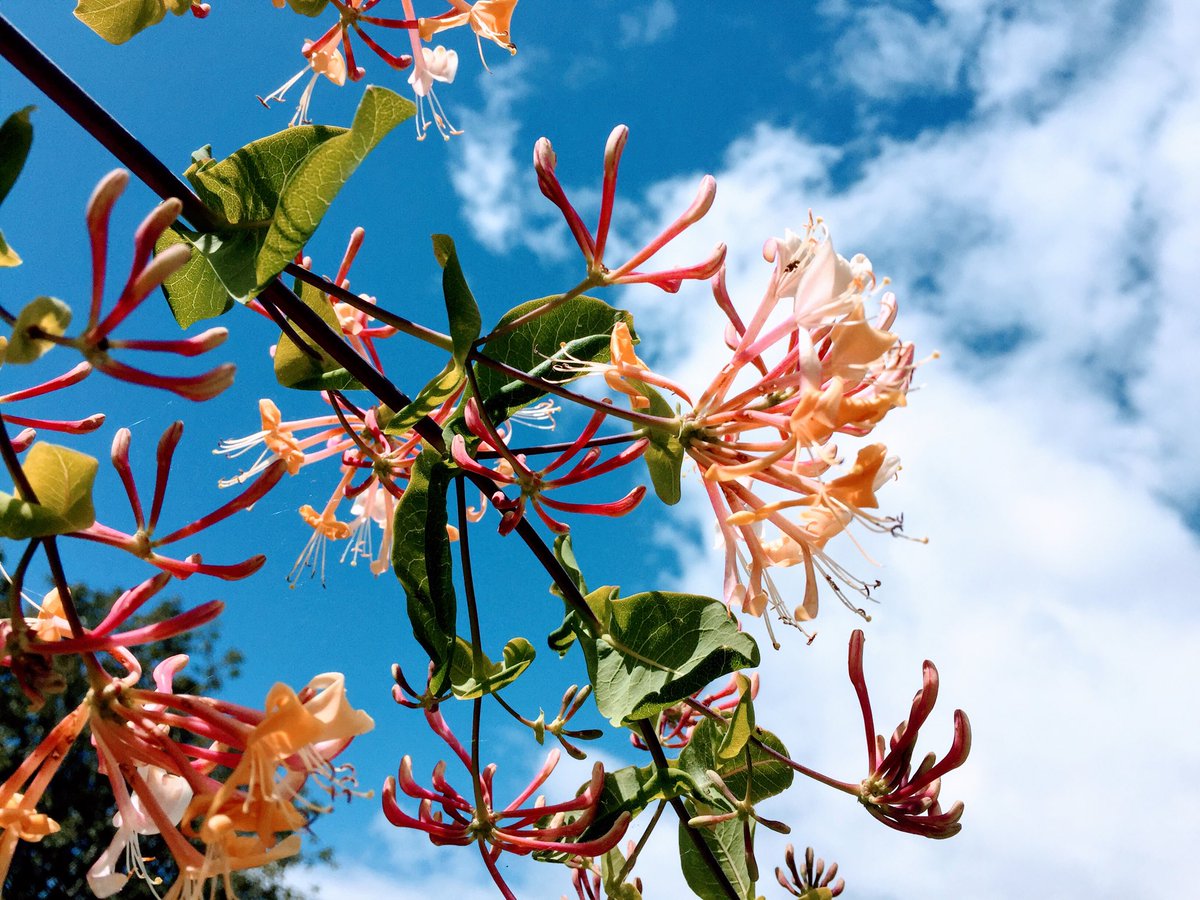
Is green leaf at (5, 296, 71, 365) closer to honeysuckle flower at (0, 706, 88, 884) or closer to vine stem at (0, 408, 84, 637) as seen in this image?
vine stem at (0, 408, 84, 637)

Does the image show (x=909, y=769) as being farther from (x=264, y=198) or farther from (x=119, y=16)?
(x=119, y=16)

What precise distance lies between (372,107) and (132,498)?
36 cm

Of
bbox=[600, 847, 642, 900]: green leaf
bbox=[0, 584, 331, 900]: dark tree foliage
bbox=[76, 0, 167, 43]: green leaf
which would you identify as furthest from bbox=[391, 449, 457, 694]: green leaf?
bbox=[0, 584, 331, 900]: dark tree foliage

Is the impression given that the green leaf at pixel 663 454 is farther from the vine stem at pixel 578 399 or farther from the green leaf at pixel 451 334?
the green leaf at pixel 451 334

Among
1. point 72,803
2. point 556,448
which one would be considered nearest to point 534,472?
point 556,448

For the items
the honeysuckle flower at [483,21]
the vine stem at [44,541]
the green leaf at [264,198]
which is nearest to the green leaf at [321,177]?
the green leaf at [264,198]

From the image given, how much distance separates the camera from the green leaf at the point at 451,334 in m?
0.90

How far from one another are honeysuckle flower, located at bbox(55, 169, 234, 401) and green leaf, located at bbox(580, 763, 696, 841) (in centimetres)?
69

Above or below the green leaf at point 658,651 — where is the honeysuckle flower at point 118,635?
below

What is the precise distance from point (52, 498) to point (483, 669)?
48 cm

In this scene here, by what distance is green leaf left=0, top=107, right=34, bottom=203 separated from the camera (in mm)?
658

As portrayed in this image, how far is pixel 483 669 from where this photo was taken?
3.40 ft

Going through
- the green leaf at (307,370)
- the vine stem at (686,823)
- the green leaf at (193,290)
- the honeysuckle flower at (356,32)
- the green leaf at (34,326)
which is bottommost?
the green leaf at (34,326)

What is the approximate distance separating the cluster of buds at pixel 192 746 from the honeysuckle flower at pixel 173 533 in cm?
2
